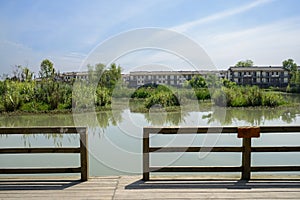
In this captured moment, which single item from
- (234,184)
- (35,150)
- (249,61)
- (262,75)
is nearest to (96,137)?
(35,150)

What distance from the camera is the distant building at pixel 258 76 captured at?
45.9 meters

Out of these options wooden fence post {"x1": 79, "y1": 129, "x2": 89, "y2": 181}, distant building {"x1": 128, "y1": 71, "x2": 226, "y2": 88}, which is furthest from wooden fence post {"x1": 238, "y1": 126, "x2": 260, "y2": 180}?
distant building {"x1": 128, "y1": 71, "x2": 226, "y2": 88}

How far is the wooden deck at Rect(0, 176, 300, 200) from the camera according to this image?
3027mm

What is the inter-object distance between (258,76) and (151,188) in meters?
46.9

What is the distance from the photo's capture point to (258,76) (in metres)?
46.4

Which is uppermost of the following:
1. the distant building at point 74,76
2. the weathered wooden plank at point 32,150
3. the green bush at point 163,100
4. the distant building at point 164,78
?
the distant building at point 74,76

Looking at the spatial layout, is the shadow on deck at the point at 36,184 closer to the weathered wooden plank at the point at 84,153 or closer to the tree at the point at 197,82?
the weathered wooden plank at the point at 84,153

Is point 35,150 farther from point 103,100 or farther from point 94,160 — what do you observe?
point 103,100

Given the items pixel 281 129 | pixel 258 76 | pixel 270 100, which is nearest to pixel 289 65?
pixel 258 76

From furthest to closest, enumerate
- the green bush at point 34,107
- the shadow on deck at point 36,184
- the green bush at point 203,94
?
1. the green bush at point 203,94
2. the green bush at point 34,107
3. the shadow on deck at point 36,184

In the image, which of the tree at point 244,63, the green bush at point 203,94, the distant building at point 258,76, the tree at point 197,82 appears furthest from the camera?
the tree at point 244,63

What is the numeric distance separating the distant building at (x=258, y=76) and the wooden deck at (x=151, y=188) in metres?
43.7

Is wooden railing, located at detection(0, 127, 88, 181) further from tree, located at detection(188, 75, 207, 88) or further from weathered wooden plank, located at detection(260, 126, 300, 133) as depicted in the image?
tree, located at detection(188, 75, 207, 88)

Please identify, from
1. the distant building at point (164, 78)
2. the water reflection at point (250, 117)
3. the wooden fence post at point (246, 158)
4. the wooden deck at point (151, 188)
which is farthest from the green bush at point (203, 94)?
the wooden deck at point (151, 188)
